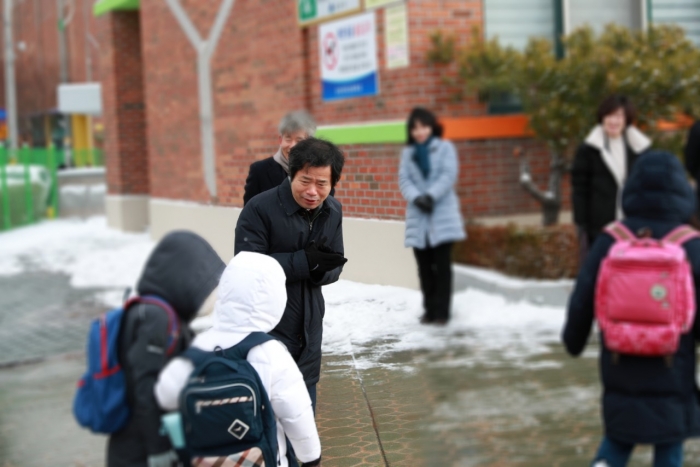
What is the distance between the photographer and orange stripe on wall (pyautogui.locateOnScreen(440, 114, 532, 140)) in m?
10.4

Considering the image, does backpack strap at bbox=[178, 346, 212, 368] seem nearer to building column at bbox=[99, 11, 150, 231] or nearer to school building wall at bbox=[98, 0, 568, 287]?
school building wall at bbox=[98, 0, 568, 287]

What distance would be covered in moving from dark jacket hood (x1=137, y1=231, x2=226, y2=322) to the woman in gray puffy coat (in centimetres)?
568

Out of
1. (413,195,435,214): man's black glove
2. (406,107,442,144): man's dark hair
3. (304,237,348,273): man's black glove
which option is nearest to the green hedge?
(406,107,442,144): man's dark hair

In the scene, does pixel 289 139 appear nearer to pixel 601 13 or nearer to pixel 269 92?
pixel 601 13

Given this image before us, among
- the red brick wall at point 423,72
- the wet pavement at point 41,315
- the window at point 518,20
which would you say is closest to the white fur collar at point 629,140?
the red brick wall at point 423,72

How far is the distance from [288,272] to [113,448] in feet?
3.80

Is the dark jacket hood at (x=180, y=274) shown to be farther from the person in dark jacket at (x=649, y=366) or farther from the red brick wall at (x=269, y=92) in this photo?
the red brick wall at (x=269, y=92)

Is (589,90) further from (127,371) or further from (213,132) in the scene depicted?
(127,371)

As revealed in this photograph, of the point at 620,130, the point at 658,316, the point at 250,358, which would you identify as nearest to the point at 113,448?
the point at 250,358

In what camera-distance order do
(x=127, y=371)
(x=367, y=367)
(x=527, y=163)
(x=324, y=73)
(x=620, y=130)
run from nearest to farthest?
1. (x=127, y=371)
2. (x=367, y=367)
3. (x=620, y=130)
4. (x=527, y=163)
5. (x=324, y=73)

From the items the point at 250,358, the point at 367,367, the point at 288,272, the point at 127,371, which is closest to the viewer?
the point at 127,371

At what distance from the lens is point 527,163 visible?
10.8 m

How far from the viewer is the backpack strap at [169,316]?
2.26 meters

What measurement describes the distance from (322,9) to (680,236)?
827 cm
